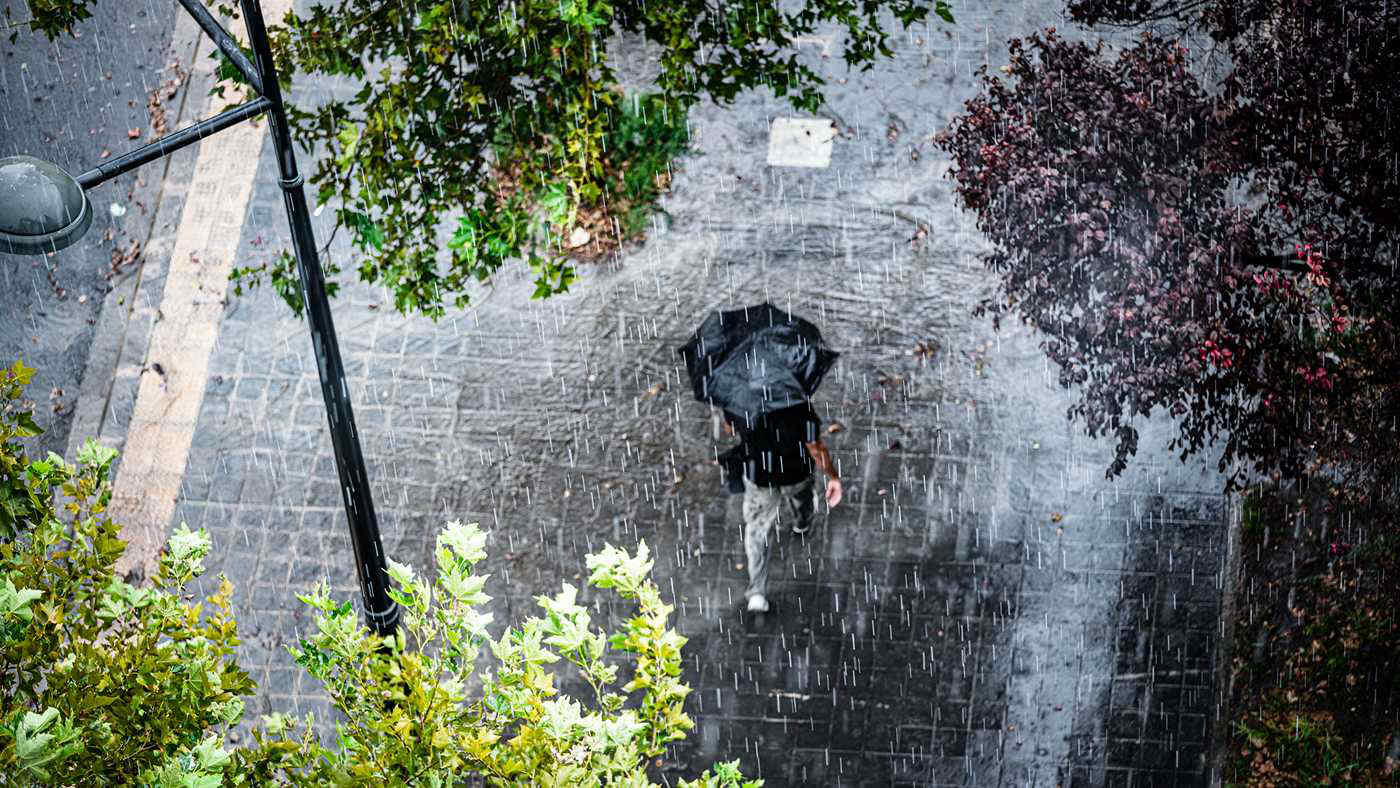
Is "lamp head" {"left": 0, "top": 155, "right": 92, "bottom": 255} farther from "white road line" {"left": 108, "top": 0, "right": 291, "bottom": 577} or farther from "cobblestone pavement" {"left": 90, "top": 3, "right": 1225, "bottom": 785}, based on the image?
"white road line" {"left": 108, "top": 0, "right": 291, "bottom": 577}

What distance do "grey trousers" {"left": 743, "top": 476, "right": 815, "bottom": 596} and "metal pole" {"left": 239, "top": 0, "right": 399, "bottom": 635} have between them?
2560mm

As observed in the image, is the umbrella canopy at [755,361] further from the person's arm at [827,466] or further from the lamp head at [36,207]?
the lamp head at [36,207]

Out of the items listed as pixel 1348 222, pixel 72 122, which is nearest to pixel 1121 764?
pixel 1348 222

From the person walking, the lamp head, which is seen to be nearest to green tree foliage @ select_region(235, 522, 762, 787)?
the lamp head

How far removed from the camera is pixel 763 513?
800cm

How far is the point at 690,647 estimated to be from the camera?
8.40 m

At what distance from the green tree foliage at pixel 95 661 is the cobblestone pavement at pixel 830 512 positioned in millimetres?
3827

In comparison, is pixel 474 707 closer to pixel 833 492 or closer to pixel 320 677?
pixel 320 677

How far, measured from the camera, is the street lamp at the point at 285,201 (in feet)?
15.8

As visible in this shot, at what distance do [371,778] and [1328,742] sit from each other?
240 inches

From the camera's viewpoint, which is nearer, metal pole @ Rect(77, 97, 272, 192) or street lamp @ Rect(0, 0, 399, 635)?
street lamp @ Rect(0, 0, 399, 635)

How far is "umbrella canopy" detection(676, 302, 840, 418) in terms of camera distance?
7.48 meters

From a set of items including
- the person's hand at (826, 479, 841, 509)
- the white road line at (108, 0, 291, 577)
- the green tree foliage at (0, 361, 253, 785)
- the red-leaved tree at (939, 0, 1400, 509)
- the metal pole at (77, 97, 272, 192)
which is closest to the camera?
the green tree foliage at (0, 361, 253, 785)

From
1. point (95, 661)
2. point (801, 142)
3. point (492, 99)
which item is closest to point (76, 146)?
point (492, 99)
